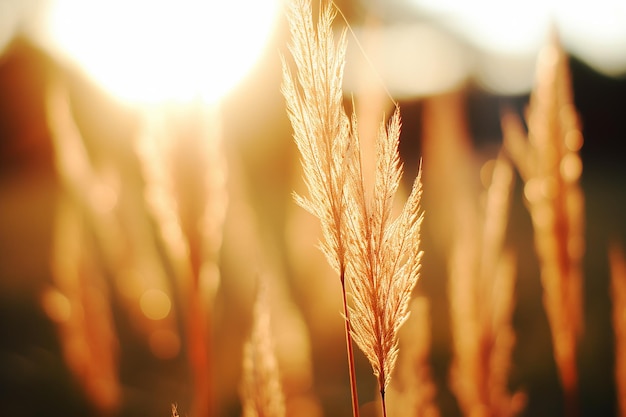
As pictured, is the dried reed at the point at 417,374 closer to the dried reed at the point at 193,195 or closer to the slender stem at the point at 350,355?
the dried reed at the point at 193,195

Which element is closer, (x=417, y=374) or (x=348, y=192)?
(x=348, y=192)

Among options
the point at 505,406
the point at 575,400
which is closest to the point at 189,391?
the point at 505,406

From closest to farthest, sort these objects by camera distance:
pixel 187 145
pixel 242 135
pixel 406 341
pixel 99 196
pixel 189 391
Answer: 1. pixel 187 145
2. pixel 406 341
3. pixel 99 196
4. pixel 189 391
5. pixel 242 135

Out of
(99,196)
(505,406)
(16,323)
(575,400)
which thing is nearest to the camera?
(575,400)

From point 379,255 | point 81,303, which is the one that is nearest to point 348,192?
point 379,255

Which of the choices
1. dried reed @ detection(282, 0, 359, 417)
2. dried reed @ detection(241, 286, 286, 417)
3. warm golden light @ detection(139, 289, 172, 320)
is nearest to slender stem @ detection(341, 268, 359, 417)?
dried reed @ detection(282, 0, 359, 417)

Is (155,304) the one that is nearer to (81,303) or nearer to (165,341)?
(165,341)

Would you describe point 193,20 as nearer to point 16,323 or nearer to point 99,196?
point 99,196
